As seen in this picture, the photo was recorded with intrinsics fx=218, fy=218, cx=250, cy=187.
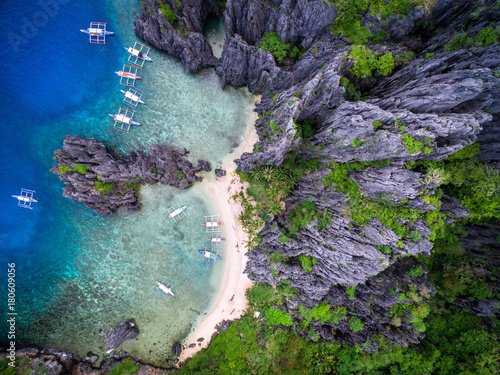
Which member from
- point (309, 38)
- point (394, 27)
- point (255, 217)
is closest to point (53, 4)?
point (309, 38)

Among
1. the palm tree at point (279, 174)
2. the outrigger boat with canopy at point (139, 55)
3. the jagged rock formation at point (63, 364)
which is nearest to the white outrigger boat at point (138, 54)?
the outrigger boat with canopy at point (139, 55)

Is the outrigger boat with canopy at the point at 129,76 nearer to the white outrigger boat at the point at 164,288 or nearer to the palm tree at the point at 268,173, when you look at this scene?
the palm tree at the point at 268,173

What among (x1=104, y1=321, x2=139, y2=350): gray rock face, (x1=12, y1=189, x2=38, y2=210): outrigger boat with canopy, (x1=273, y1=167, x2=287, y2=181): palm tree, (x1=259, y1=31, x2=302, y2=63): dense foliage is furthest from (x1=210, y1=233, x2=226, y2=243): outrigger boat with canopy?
(x1=259, y1=31, x2=302, y2=63): dense foliage

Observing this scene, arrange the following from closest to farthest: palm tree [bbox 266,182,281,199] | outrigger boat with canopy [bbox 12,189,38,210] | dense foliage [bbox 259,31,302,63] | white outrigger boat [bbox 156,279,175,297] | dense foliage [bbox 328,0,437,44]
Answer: dense foliage [bbox 328,0,437,44], dense foliage [bbox 259,31,302,63], palm tree [bbox 266,182,281,199], outrigger boat with canopy [bbox 12,189,38,210], white outrigger boat [bbox 156,279,175,297]

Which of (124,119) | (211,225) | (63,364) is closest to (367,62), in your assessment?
(211,225)

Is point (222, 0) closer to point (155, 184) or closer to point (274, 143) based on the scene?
point (274, 143)

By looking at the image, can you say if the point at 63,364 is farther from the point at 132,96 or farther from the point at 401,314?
the point at 401,314

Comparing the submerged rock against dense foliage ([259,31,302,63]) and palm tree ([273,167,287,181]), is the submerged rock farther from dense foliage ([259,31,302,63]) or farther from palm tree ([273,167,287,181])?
dense foliage ([259,31,302,63])
